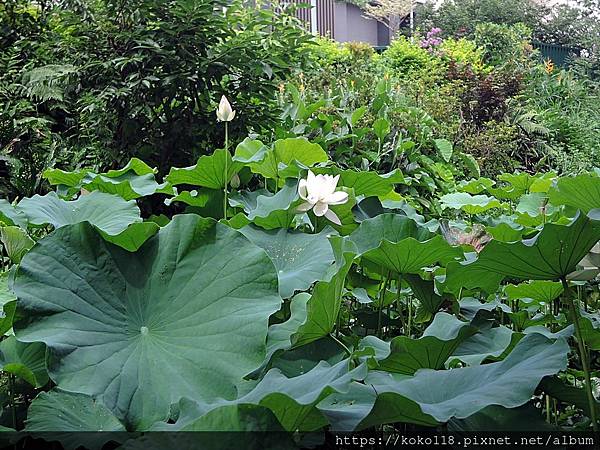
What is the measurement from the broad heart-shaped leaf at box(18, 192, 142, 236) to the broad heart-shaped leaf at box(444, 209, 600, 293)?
581 millimetres

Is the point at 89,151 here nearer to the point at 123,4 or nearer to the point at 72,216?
the point at 123,4

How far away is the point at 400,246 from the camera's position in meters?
0.84

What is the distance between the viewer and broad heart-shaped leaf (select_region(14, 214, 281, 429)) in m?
0.63

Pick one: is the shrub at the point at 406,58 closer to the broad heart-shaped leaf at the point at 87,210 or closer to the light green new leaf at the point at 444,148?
the light green new leaf at the point at 444,148

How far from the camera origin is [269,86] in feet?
10.4

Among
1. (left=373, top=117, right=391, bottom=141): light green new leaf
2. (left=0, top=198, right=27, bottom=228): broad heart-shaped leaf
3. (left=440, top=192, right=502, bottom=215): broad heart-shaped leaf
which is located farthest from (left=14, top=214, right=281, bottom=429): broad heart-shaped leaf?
(left=373, top=117, right=391, bottom=141): light green new leaf

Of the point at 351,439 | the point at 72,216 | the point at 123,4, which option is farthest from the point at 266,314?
the point at 123,4

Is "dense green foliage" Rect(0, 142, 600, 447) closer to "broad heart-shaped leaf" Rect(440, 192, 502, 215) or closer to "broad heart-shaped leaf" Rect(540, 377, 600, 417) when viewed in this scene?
"broad heart-shaped leaf" Rect(540, 377, 600, 417)

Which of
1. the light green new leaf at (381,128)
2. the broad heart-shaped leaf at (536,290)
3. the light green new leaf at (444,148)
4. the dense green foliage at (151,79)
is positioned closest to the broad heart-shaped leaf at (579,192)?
the broad heart-shaped leaf at (536,290)

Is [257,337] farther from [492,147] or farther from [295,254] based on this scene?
[492,147]

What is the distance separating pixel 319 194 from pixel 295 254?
4.0 inches

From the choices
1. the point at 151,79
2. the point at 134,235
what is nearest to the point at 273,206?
the point at 134,235

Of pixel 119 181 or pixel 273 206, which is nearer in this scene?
pixel 273 206

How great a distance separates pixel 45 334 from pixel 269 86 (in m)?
2.65
